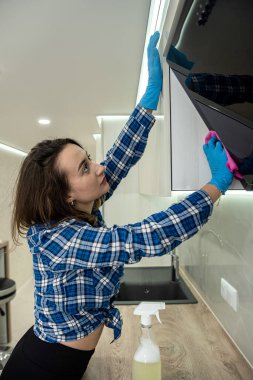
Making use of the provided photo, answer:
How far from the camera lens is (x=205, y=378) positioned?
89cm

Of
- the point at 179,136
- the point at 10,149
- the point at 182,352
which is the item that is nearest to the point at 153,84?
the point at 179,136

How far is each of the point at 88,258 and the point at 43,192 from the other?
0.24 m

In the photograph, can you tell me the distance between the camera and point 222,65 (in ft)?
2.04

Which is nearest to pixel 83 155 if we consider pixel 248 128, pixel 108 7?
pixel 248 128

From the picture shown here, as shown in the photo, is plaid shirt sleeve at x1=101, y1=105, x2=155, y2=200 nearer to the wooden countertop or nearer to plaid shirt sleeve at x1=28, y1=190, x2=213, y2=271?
plaid shirt sleeve at x1=28, y1=190, x2=213, y2=271

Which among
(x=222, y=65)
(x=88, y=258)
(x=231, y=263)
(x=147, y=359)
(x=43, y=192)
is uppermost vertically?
(x=222, y=65)

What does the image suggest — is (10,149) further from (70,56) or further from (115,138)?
(70,56)

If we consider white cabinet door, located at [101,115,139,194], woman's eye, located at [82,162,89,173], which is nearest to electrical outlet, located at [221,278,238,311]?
woman's eye, located at [82,162,89,173]

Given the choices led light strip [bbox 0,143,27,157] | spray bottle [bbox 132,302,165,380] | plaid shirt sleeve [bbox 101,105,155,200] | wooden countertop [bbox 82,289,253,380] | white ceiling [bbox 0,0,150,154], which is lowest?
wooden countertop [bbox 82,289,253,380]

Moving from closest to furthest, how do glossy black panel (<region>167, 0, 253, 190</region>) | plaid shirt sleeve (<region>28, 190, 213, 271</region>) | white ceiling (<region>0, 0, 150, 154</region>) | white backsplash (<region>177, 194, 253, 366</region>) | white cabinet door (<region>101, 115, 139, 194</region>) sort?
glossy black panel (<region>167, 0, 253, 190</region>) → plaid shirt sleeve (<region>28, 190, 213, 271</region>) → white backsplash (<region>177, 194, 253, 366</region>) → white ceiling (<region>0, 0, 150, 154</region>) → white cabinet door (<region>101, 115, 139, 194</region>)

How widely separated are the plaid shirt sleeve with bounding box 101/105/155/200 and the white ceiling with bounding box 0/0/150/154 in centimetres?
40

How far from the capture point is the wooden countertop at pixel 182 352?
0.91 meters

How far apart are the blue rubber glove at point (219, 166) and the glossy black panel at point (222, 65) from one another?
0.10 ft

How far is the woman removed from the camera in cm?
69
